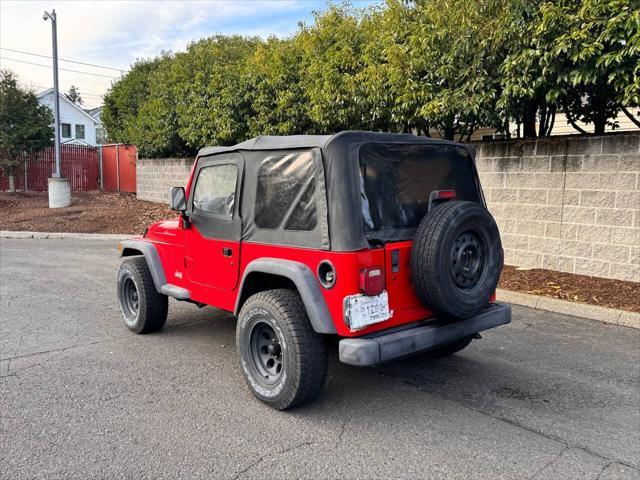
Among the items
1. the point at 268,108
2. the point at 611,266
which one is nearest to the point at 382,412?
the point at 611,266

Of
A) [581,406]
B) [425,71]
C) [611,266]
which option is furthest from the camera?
[425,71]

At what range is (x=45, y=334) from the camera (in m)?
5.36

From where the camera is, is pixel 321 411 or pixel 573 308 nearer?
pixel 321 411

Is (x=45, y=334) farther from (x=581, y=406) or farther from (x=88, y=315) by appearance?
(x=581, y=406)

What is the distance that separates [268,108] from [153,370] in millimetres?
8618

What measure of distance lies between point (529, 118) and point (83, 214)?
12390 millimetres

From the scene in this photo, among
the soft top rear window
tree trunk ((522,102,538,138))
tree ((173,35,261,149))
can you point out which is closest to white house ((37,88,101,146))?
tree ((173,35,261,149))

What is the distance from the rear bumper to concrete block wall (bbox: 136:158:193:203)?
13075 mm

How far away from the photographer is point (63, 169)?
74.7ft

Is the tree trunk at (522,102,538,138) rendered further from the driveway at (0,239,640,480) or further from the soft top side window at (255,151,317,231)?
the soft top side window at (255,151,317,231)

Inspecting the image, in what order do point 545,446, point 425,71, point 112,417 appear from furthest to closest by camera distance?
point 425,71
point 112,417
point 545,446

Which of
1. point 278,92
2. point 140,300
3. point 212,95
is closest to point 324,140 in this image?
point 140,300

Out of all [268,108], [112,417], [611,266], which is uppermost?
[268,108]

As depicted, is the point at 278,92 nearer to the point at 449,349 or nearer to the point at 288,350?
the point at 449,349
